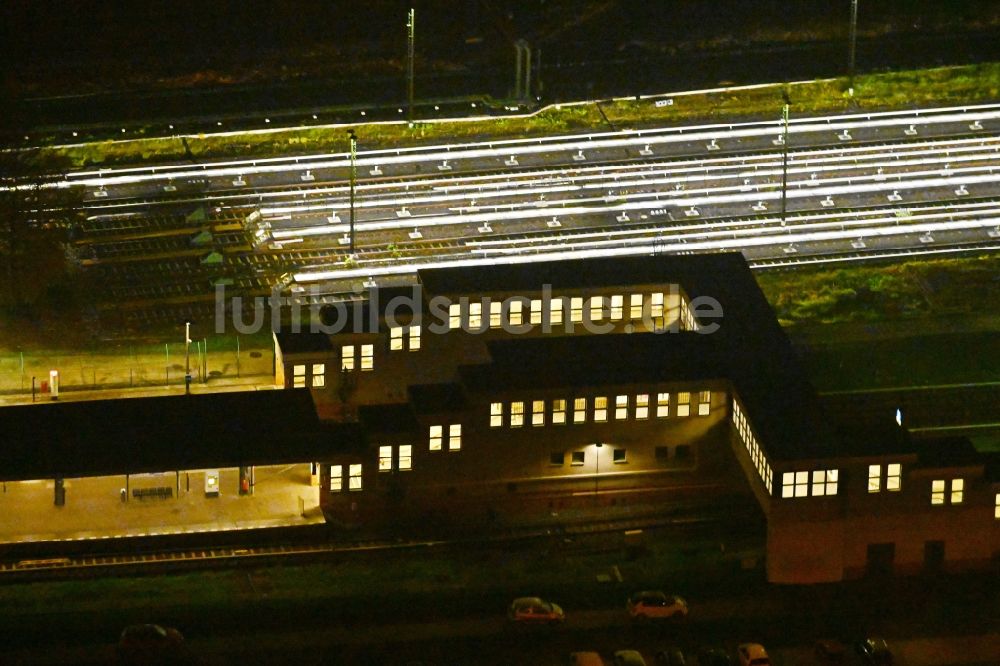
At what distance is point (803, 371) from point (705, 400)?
14.8 feet

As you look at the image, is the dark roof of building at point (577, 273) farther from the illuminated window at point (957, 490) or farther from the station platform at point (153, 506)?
the illuminated window at point (957, 490)

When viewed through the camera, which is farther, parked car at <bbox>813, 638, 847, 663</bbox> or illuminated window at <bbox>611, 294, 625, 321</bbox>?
illuminated window at <bbox>611, 294, 625, 321</bbox>

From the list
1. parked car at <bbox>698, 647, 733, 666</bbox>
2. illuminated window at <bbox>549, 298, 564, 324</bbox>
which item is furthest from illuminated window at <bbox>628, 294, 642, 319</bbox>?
parked car at <bbox>698, 647, 733, 666</bbox>

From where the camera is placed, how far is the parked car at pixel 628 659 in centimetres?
9944

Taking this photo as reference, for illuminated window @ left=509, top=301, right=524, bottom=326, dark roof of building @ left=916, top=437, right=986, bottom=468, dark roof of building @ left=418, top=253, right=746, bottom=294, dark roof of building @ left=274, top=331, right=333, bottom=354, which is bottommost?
dark roof of building @ left=916, top=437, right=986, bottom=468

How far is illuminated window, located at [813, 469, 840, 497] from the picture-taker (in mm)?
Result: 106750

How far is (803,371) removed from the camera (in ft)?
375

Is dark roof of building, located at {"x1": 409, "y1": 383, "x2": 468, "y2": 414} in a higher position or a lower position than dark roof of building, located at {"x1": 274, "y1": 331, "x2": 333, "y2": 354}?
lower

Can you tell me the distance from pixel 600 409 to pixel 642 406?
1622mm

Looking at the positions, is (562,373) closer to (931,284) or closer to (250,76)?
(931,284)

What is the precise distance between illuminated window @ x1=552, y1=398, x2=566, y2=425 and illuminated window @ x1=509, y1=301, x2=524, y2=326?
8.71 meters

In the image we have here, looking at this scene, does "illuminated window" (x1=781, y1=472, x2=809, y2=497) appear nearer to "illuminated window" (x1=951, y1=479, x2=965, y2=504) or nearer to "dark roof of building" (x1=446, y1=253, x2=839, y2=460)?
"dark roof of building" (x1=446, y1=253, x2=839, y2=460)

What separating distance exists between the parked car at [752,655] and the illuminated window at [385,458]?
16.4 meters

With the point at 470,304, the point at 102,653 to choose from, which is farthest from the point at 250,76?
the point at 102,653
